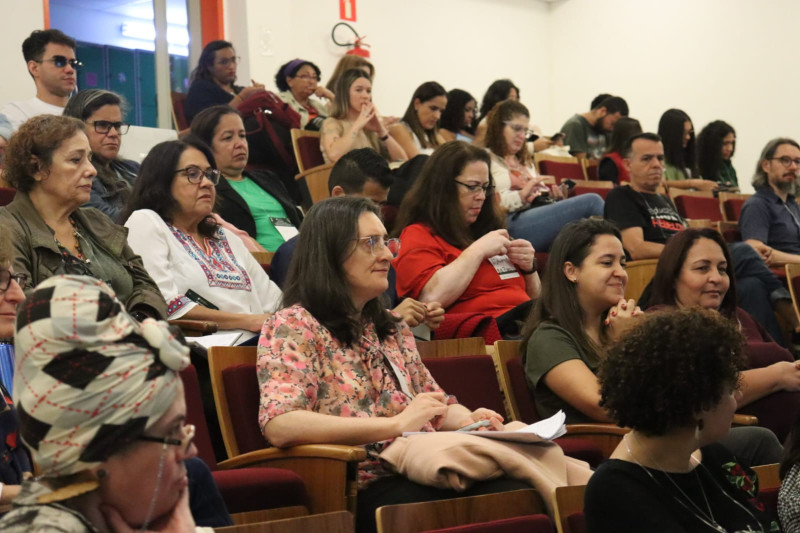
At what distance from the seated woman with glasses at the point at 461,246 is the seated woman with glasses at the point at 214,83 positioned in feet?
7.63

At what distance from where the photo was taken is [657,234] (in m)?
4.77

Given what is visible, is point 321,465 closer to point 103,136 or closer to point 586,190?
point 103,136

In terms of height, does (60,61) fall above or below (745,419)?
above

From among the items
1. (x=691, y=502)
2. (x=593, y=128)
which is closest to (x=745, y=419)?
(x=691, y=502)

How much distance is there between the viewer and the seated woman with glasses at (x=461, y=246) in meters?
3.47

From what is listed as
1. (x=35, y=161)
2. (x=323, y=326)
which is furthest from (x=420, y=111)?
(x=323, y=326)

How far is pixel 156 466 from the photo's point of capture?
1.12 metres

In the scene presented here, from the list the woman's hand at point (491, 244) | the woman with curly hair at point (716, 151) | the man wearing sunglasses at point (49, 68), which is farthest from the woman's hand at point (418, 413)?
the woman with curly hair at point (716, 151)

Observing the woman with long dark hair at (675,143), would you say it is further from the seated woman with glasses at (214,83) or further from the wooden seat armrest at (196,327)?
the wooden seat armrest at (196,327)

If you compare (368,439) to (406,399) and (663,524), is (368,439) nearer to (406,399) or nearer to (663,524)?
(406,399)

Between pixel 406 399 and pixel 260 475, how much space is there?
53cm

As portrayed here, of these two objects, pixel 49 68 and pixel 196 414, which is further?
pixel 49 68

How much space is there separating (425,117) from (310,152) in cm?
91

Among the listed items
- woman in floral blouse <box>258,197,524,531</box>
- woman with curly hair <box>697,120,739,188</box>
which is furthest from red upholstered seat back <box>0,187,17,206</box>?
woman with curly hair <box>697,120,739,188</box>
